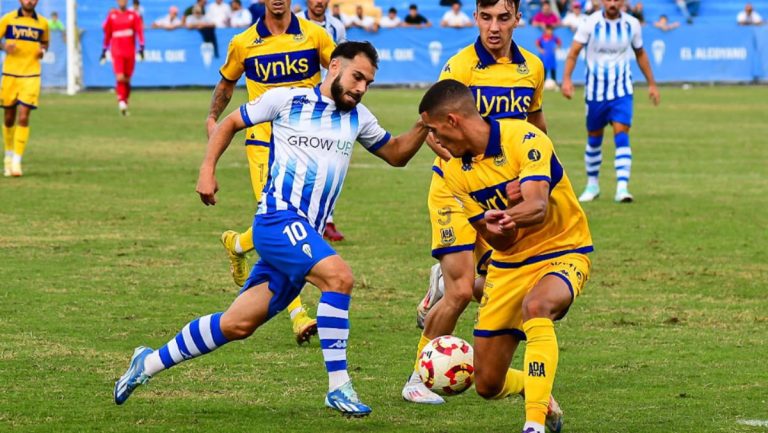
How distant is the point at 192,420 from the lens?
7.10 metres

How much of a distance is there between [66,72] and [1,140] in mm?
15822

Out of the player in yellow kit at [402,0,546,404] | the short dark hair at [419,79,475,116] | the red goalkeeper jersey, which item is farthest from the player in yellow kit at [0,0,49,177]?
the short dark hair at [419,79,475,116]

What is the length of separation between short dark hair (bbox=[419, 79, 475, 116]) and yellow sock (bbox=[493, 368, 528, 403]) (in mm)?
1462

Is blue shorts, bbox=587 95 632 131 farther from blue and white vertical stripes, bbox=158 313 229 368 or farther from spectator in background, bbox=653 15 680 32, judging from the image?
spectator in background, bbox=653 15 680 32

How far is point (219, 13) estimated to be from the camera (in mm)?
41906

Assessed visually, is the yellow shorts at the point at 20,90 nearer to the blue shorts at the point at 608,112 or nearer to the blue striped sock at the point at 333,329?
the blue shorts at the point at 608,112

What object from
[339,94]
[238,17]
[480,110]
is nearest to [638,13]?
[238,17]

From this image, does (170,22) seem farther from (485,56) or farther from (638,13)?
(485,56)

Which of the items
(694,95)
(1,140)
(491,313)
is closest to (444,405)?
(491,313)

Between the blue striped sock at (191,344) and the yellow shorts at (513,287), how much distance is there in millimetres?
1341

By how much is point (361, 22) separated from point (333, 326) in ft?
117

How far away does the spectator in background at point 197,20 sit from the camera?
1610 inches

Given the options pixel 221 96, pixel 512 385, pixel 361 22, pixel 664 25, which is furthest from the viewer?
pixel 361 22

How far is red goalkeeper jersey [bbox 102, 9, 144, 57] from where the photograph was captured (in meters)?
32.2
